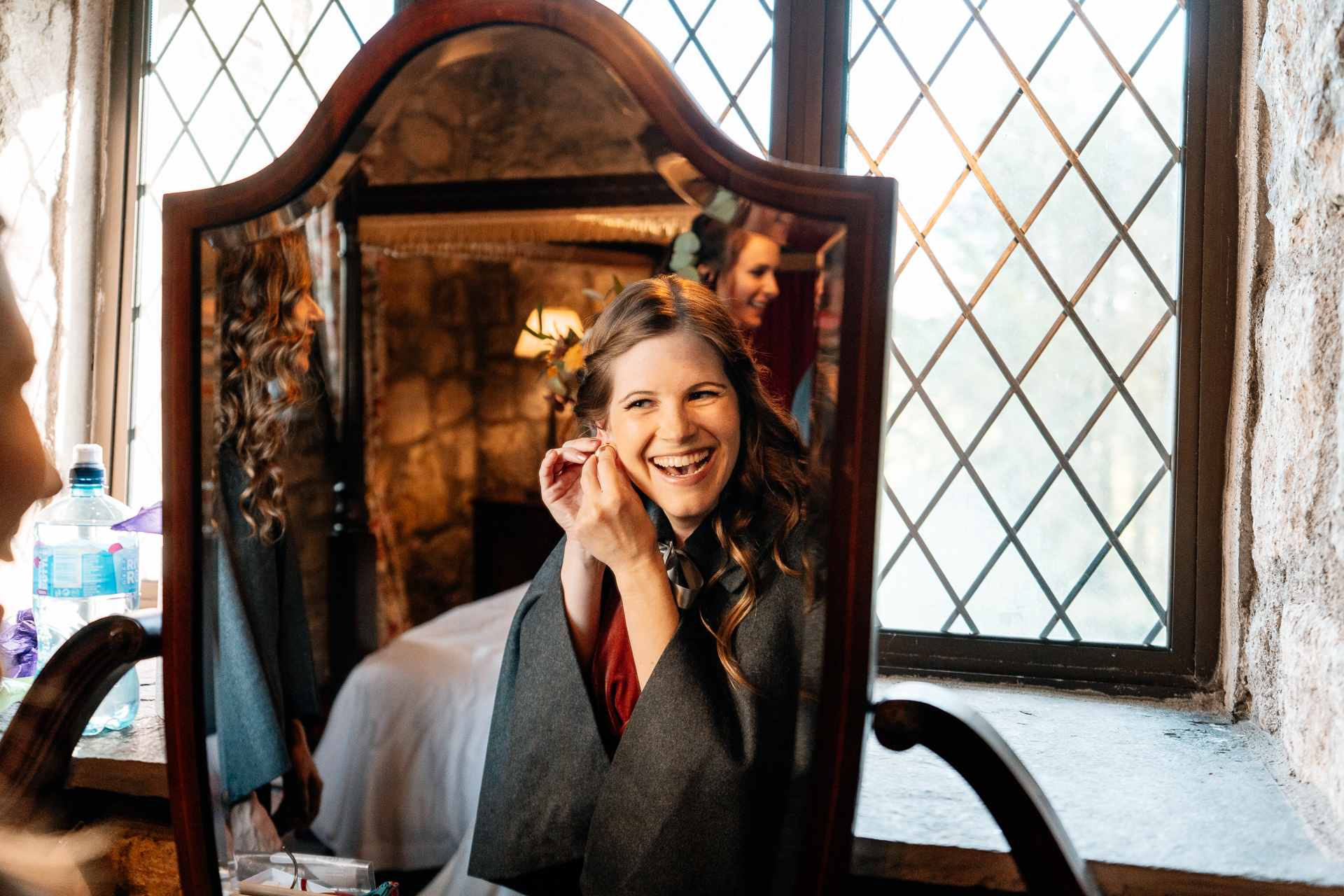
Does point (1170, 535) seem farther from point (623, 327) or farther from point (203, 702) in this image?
point (203, 702)

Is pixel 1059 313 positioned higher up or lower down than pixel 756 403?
higher up

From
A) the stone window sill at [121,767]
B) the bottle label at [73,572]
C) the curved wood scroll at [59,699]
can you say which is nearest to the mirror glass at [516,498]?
the curved wood scroll at [59,699]

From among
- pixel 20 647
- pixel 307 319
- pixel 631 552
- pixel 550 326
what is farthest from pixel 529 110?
pixel 20 647

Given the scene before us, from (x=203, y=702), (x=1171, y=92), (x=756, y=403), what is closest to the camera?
(x=756, y=403)

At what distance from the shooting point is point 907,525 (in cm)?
117

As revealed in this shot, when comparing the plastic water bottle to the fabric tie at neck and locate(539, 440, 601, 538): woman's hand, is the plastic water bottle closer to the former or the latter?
locate(539, 440, 601, 538): woman's hand

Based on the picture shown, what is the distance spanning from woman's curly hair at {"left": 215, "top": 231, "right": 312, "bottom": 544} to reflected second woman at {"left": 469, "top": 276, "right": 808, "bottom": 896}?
282 millimetres

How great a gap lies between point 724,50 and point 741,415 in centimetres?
68

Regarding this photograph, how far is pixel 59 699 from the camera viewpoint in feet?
2.74

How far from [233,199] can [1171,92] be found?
1164 mm

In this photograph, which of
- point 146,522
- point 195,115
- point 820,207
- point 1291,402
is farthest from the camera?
point 195,115

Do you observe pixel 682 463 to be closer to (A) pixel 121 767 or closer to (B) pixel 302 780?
(B) pixel 302 780

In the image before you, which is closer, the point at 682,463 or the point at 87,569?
the point at 682,463

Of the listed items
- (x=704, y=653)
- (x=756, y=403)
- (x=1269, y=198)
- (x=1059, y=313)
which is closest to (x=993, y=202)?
(x=1059, y=313)
